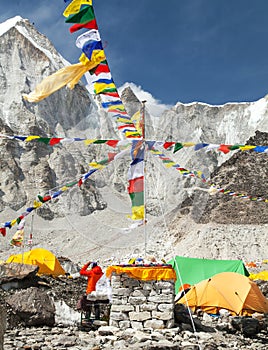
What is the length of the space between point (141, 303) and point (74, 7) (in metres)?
6.59

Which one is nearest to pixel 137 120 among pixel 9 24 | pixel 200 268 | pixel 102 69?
pixel 102 69

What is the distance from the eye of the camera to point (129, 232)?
10719 mm

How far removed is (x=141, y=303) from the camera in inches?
378

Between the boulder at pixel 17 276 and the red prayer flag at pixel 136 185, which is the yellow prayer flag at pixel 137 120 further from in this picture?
the boulder at pixel 17 276

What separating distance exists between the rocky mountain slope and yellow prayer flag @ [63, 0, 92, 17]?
8.69 ft

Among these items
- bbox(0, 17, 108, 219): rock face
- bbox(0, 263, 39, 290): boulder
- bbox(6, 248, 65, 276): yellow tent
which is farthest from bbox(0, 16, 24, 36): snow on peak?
bbox(0, 263, 39, 290): boulder

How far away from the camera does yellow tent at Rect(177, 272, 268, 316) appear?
12.9 metres

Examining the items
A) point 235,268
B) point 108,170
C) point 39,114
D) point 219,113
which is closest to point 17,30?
point 39,114

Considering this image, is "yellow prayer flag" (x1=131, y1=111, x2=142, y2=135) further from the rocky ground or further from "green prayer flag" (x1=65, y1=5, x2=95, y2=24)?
the rocky ground

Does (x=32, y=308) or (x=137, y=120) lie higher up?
(x=137, y=120)

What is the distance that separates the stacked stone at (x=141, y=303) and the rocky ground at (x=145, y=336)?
0.77 feet

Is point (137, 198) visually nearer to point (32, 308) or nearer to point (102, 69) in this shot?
point (102, 69)

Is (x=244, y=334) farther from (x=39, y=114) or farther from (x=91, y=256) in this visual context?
(x=39, y=114)

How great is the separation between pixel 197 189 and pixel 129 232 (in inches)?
89.6
